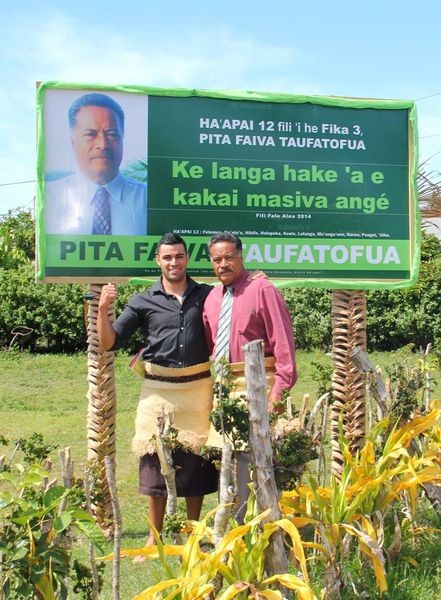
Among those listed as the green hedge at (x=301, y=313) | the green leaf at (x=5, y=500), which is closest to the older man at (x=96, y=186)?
the green leaf at (x=5, y=500)

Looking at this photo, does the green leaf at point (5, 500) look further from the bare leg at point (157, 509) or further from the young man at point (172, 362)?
the bare leg at point (157, 509)

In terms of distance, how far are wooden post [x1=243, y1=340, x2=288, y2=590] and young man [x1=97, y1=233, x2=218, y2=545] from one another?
1.16 meters

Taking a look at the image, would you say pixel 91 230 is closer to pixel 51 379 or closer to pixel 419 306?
pixel 51 379

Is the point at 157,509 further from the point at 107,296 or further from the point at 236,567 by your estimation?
the point at 236,567

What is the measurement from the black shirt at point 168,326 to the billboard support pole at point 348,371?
1.19 meters

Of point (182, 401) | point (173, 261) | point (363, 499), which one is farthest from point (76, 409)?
point (363, 499)

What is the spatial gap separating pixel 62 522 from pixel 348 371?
2841mm

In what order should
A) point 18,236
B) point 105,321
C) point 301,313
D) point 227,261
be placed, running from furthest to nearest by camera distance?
1. point 18,236
2. point 301,313
3. point 105,321
4. point 227,261

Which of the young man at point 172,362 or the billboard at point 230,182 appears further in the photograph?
the billboard at point 230,182

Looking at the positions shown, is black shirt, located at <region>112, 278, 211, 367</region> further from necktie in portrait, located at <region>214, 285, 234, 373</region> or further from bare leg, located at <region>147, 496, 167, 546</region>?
bare leg, located at <region>147, 496, 167, 546</region>

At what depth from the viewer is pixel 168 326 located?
439cm

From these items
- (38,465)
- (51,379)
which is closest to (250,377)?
(38,465)

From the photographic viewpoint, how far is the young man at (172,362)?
4.38 metres

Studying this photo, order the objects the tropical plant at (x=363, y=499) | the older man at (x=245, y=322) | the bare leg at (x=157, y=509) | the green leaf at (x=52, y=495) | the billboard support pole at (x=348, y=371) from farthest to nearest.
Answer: the billboard support pole at (x=348, y=371), the bare leg at (x=157, y=509), the older man at (x=245, y=322), the tropical plant at (x=363, y=499), the green leaf at (x=52, y=495)
